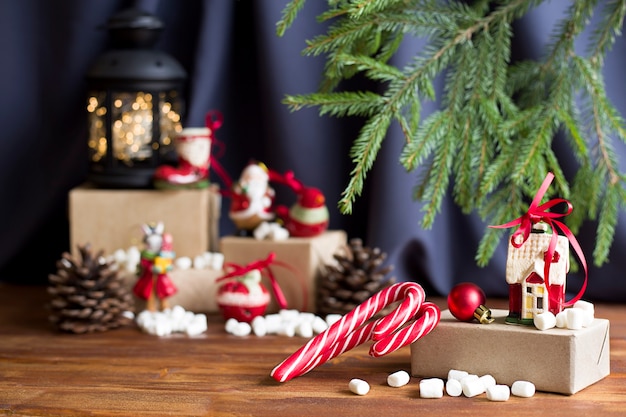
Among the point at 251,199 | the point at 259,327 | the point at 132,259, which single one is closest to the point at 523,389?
the point at 259,327

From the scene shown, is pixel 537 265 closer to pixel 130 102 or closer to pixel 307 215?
pixel 307 215

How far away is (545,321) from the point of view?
134cm

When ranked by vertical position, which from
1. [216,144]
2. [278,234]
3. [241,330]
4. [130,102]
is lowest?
[241,330]

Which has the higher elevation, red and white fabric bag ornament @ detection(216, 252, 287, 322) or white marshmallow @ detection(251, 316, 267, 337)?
red and white fabric bag ornament @ detection(216, 252, 287, 322)

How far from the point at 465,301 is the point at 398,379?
0.49 feet

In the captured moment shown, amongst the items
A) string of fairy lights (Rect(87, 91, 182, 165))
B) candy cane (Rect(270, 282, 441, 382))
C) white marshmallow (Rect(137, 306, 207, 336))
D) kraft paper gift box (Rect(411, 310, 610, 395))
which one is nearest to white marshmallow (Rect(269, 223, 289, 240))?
white marshmallow (Rect(137, 306, 207, 336))

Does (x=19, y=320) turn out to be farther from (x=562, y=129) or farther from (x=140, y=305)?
(x=562, y=129)

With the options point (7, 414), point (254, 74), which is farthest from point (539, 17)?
point (7, 414)

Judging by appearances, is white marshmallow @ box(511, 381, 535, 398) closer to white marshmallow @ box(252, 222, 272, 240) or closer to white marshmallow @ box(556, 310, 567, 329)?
white marshmallow @ box(556, 310, 567, 329)

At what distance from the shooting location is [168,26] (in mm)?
2273

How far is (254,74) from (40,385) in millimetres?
1067

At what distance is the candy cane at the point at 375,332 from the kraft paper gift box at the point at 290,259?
388 mm

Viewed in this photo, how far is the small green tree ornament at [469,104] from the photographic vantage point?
1545mm

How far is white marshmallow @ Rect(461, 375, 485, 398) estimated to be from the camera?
1338 mm
